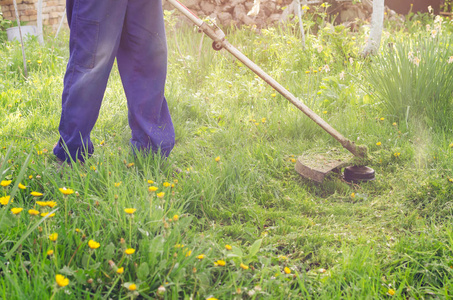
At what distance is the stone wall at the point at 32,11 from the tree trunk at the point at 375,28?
5073 mm

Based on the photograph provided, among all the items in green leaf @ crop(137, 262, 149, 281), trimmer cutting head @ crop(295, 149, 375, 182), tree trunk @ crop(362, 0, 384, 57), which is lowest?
trimmer cutting head @ crop(295, 149, 375, 182)

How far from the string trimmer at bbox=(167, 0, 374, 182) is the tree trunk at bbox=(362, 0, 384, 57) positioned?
7.31 feet

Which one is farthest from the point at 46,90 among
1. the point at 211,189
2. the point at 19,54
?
the point at 211,189

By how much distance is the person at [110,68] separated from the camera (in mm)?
1957

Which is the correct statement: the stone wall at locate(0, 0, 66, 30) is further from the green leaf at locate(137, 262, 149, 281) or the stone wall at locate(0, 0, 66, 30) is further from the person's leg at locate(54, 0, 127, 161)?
the green leaf at locate(137, 262, 149, 281)

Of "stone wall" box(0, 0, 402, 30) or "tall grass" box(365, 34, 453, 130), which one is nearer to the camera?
"tall grass" box(365, 34, 453, 130)

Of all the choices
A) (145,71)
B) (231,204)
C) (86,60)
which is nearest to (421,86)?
(231,204)

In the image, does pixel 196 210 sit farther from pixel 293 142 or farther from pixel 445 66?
pixel 445 66

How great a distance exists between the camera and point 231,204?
211 cm

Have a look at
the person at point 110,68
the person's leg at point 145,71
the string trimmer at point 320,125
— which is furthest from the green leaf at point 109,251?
the string trimmer at point 320,125

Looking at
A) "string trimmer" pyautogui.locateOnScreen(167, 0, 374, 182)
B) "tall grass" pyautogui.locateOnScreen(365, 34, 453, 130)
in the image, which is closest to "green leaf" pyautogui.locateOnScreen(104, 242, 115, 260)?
"string trimmer" pyautogui.locateOnScreen(167, 0, 374, 182)

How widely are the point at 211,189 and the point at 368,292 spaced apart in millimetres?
910

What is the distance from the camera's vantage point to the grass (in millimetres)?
1398

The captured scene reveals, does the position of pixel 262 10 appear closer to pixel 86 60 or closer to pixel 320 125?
pixel 320 125
